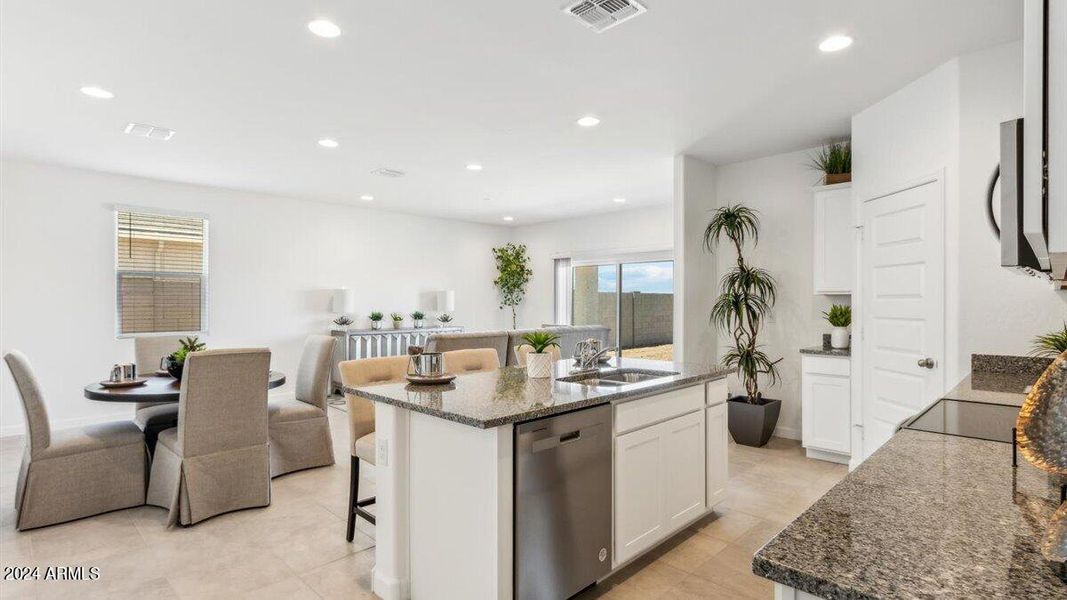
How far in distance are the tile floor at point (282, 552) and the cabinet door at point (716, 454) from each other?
0.54 feet

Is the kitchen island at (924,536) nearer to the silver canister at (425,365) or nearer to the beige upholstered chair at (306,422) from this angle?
the silver canister at (425,365)

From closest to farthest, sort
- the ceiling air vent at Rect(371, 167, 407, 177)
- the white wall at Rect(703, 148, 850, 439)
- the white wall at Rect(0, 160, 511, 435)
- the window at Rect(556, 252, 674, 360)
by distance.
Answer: the white wall at Rect(703, 148, 850, 439) < the white wall at Rect(0, 160, 511, 435) < the ceiling air vent at Rect(371, 167, 407, 177) < the window at Rect(556, 252, 674, 360)

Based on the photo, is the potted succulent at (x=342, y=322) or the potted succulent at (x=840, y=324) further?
the potted succulent at (x=342, y=322)

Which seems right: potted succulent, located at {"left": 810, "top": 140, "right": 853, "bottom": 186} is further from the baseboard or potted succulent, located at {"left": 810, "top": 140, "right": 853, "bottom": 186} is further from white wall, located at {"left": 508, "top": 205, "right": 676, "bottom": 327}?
white wall, located at {"left": 508, "top": 205, "right": 676, "bottom": 327}

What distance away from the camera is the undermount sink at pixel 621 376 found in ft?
9.48

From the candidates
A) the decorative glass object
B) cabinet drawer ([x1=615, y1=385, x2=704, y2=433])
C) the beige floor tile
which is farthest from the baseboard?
the decorative glass object

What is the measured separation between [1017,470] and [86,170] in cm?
711

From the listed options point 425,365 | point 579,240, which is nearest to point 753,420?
point 425,365

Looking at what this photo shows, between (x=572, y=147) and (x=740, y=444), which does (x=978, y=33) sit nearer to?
(x=572, y=147)

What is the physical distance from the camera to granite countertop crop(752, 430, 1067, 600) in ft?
2.41

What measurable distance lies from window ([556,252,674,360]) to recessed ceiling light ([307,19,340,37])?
5.60 meters

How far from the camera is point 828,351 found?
427 centimetres

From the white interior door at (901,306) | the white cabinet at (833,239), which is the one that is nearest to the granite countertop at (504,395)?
the white interior door at (901,306)

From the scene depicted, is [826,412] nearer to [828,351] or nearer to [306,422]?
[828,351]
